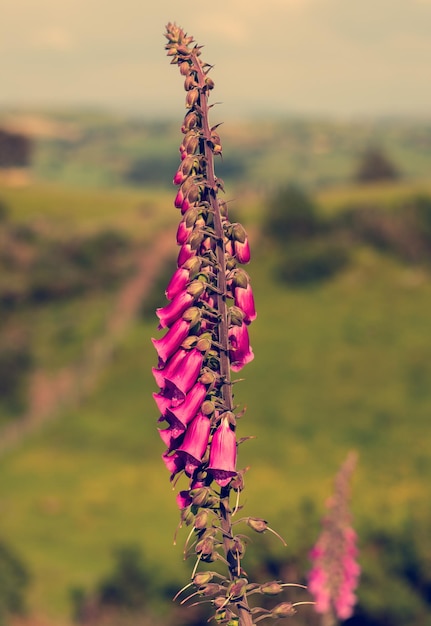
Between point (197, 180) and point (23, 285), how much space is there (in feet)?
251

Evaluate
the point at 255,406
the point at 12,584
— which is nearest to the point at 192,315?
the point at 12,584

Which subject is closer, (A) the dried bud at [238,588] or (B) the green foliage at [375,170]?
(A) the dried bud at [238,588]

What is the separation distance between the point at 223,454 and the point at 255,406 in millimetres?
52440

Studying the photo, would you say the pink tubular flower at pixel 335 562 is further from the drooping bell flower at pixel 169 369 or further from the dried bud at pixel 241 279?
the dried bud at pixel 241 279

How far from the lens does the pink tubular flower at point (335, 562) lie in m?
11.1

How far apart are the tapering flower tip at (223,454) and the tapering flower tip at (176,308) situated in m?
0.67

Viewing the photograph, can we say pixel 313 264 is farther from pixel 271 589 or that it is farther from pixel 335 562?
pixel 271 589

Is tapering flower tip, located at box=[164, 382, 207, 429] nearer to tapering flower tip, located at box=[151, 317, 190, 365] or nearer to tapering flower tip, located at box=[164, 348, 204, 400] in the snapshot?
tapering flower tip, located at box=[164, 348, 204, 400]

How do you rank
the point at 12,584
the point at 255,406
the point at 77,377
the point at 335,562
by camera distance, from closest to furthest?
the point at 335,562, the point at 12,584, the point at 255,406, the point at 77,377

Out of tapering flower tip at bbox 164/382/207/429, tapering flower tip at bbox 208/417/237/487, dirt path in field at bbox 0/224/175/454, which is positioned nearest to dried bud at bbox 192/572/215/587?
tapering flower tip at bbox 208/417/237/487

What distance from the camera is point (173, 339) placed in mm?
5363

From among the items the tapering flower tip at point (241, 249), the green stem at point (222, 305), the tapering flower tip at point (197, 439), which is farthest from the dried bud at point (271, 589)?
the tapering flower tip at point (241, 249)

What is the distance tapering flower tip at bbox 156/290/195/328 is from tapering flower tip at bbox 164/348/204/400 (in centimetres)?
26

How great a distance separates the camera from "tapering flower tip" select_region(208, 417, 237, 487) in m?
5.16
